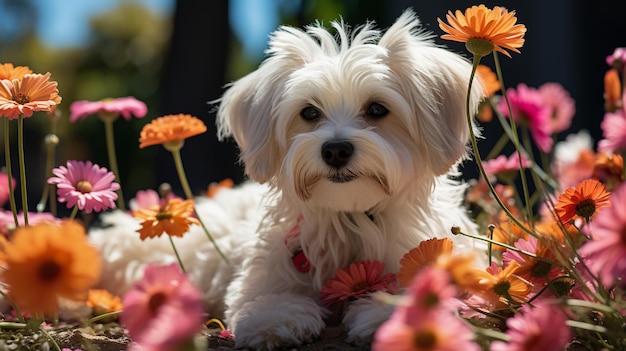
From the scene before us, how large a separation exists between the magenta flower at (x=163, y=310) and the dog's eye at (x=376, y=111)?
4.55 feet

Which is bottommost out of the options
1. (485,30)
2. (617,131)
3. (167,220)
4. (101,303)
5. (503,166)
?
(101,303)

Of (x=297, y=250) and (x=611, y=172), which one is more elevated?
(x=611, y=172)

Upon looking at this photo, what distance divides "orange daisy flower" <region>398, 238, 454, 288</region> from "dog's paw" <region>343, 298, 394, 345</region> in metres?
0.27

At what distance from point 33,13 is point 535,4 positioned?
81.4ft

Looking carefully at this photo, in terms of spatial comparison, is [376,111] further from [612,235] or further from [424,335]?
[424,335]

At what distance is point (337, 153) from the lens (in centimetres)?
276

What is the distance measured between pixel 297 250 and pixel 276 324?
61 cm

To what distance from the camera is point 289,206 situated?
3.27 m

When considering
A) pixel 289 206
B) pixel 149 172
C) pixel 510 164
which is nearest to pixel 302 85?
pixel 289 206

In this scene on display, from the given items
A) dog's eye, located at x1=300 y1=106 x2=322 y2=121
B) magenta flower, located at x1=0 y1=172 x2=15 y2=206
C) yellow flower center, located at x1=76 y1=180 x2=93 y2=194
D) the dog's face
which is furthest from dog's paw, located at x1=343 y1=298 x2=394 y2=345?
magenta flower, located at x1=0 y1=172 x2=15 y2=206

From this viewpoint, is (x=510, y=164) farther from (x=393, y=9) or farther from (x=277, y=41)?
(x=393, y=9)

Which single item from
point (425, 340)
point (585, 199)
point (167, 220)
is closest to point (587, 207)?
point (585, 199)

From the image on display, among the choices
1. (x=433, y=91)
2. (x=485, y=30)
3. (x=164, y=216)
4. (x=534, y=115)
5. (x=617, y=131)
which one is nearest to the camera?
(x=617, y=131)

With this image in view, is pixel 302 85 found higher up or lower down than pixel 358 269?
higher up
